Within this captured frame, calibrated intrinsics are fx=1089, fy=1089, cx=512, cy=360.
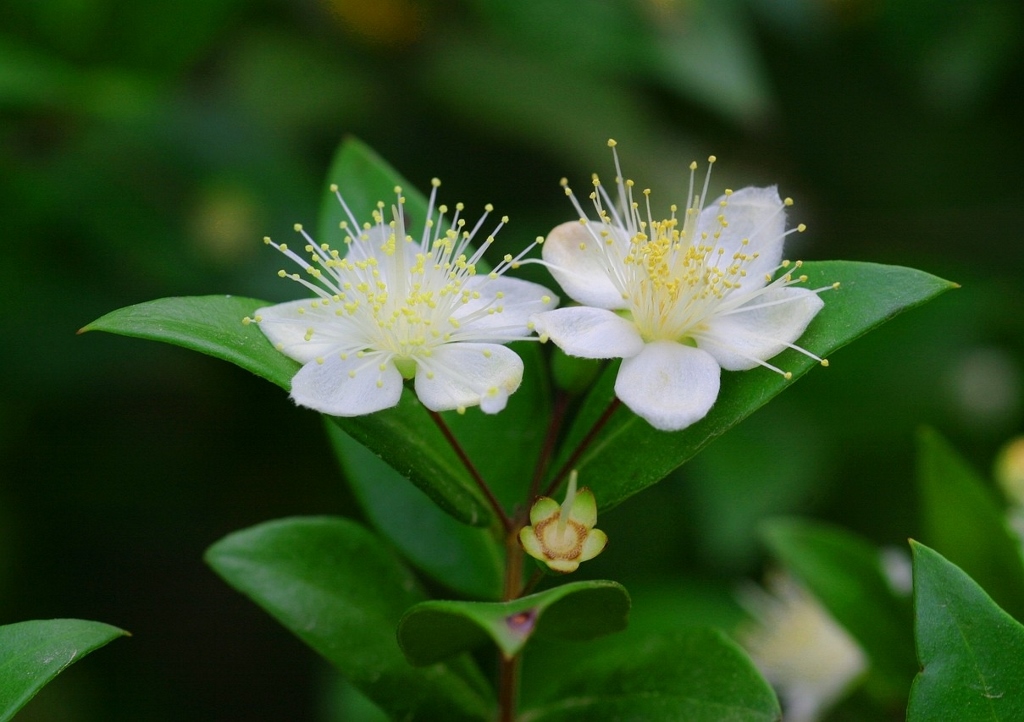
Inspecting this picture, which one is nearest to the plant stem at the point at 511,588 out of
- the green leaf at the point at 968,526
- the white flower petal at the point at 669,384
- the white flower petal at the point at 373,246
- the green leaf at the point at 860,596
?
the white flower petal at the point at 669,384

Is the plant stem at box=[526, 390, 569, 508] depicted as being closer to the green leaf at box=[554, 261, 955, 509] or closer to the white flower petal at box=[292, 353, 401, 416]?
the green leaf at box=[554, 261, 955, 509]

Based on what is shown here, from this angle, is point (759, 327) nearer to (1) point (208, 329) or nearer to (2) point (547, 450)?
(2) point (547, 450)

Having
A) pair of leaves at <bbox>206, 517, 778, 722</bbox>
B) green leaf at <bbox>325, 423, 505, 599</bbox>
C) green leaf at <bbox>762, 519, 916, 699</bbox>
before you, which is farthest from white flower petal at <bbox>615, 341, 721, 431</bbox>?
green leaf at <bbox>762, 519, 916, 699</bbox>

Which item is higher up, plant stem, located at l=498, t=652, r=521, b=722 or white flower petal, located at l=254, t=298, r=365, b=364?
white flower petal, located at l=254, t=298, r=365, b=364

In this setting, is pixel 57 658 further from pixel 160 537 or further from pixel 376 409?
pixel 160 537

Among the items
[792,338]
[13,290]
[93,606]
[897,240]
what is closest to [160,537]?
[93,606]

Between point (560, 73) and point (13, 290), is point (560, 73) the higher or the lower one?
the higher one

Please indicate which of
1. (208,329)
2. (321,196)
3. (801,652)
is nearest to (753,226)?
(208,329)

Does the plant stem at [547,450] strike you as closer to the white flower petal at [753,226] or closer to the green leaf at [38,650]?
the white flower petal at [753,226]
